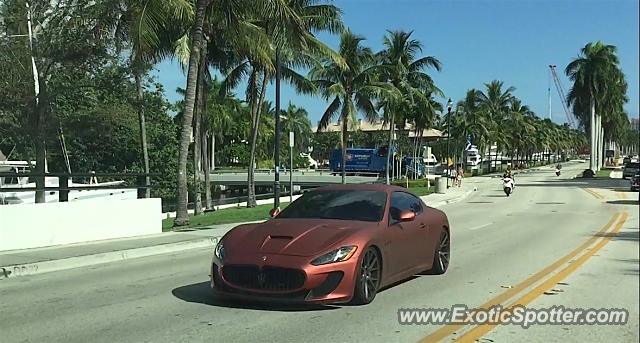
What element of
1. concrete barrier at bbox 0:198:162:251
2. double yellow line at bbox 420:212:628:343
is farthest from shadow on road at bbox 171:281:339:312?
concrete barrier at bbox 0:198:162:251

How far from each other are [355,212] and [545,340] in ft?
10.0

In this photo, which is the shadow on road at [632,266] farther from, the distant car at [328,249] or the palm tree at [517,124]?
the palm tree at [517,124]

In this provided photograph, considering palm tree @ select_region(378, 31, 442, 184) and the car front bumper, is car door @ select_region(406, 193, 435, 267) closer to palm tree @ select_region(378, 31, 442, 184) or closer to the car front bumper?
the car front bumper

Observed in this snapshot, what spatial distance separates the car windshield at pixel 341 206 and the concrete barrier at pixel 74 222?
6.56 m

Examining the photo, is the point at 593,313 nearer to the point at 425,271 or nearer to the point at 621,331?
the point at 621,331

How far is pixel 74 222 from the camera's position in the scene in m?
13.9

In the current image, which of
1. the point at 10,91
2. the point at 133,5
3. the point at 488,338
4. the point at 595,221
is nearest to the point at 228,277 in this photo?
the point at 488,338

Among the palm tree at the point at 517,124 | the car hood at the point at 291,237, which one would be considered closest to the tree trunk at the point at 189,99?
the car hood at the point at 291,237

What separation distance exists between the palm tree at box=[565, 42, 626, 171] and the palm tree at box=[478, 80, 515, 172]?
15796 millimetres

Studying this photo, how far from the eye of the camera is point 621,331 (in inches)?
262

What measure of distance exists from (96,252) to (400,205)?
251 inches

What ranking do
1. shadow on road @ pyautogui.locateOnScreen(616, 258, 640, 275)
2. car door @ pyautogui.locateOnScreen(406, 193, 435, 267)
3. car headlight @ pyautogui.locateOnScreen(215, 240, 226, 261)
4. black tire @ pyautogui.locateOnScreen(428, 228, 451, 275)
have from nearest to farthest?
car headlight @ pyautogui.locateOnScreen(215, 240, 226, 261) → car door @ pyautogui.locateOnScreen(406, 193, 435, 267) → black tire @ pyautogui.locateOnScreen(428, 228, 451, 275) → shadow on road @ pyautogui.locateOnScreen(616, 258, 640, 275)

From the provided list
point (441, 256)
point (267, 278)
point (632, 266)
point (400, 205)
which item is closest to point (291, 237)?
point (267, 278)

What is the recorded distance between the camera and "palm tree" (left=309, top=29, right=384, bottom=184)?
38.4 metres
